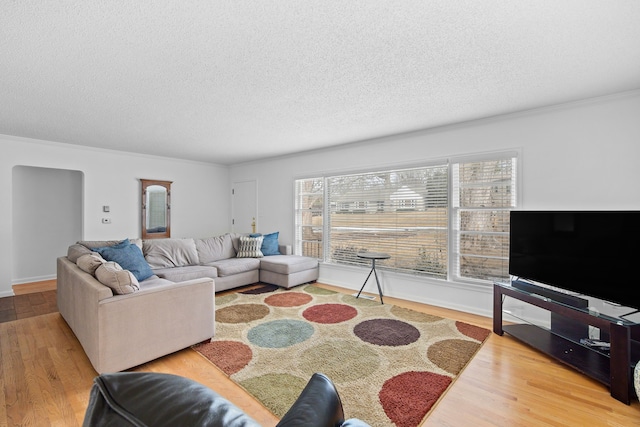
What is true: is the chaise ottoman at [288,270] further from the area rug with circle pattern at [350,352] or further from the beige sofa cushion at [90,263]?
the beige sofa cushion at [90,263]

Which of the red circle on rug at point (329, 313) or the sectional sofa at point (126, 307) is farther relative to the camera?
the red circle on rug at point (329, 313)

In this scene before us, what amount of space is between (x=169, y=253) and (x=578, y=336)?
16.4ft

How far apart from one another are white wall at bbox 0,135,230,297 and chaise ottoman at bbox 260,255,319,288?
2.42 meters

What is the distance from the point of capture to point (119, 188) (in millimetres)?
5473

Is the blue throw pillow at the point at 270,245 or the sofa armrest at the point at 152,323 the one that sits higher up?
the blue throw pillow at the point at 270,245

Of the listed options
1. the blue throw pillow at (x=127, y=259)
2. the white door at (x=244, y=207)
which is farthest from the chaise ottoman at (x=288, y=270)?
the blue throw pillow at (x=127, y=259)

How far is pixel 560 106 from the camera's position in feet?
10.1

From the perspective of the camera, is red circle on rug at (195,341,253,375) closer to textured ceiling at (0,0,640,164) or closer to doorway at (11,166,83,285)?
textured ceiling at (0,0,640,164)

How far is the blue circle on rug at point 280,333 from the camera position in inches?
112

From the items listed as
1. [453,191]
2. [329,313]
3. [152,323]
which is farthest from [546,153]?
[152,323]

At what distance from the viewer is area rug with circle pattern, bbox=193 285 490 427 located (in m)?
2.02

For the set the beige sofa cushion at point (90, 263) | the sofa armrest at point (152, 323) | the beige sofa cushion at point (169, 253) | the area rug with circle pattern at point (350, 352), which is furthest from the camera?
the beige sofa cushion at point (169, 253)

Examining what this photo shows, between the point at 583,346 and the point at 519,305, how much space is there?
78 centimetres

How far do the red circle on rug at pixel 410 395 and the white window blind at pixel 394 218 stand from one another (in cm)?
197
